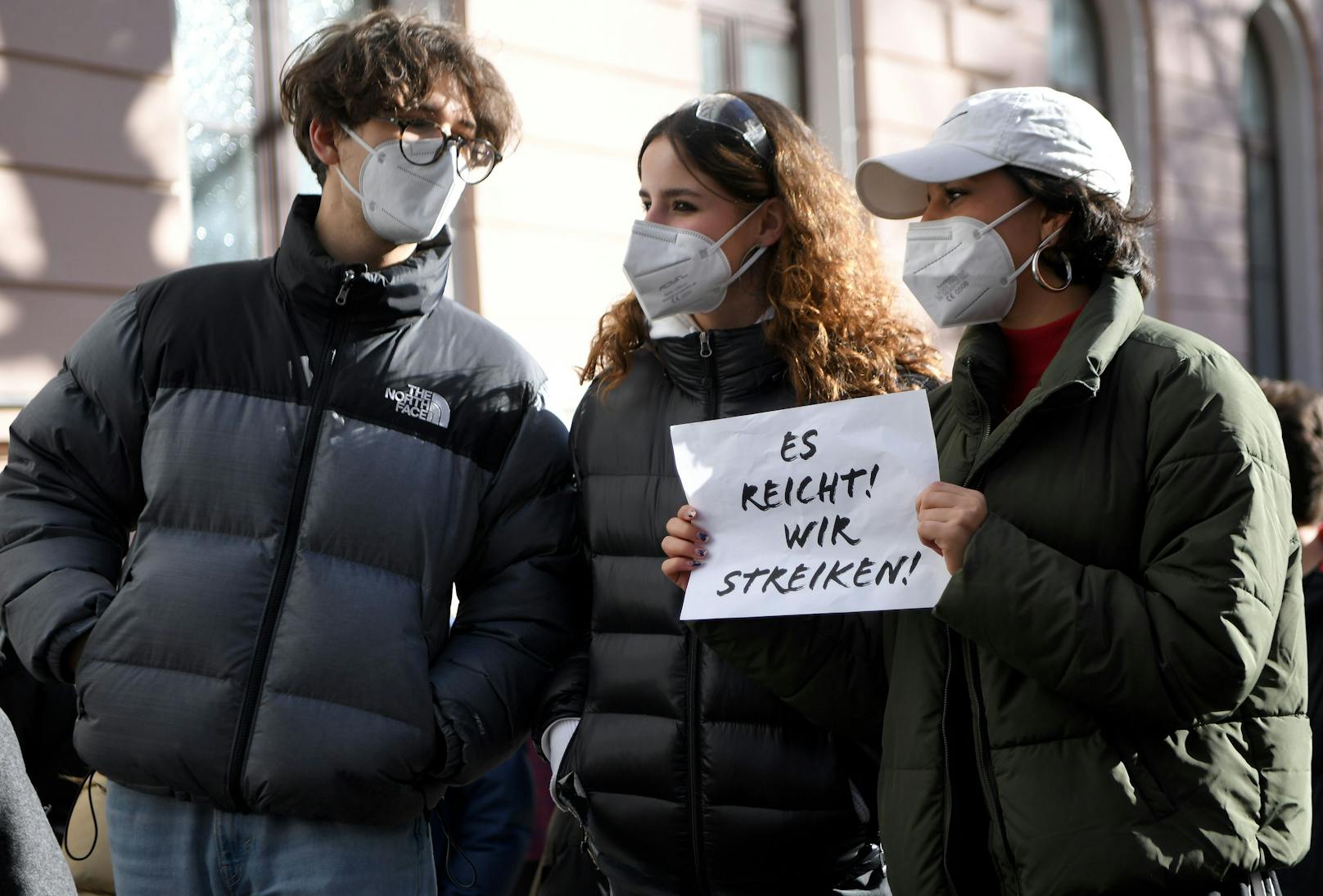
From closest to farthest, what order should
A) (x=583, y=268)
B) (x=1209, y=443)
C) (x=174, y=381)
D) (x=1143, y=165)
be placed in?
(x=1209, y=443), (x=174, y=381), (x=583, y=268), (x=1143, y=165)

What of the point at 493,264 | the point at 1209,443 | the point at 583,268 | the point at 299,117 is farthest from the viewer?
the point at 583,268

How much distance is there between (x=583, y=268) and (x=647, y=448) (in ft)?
13.7

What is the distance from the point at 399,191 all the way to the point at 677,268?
1.76 feet

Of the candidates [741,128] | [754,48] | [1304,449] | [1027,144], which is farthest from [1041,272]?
[754,48]

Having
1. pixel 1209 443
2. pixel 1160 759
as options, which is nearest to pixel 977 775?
pixel 1160 759

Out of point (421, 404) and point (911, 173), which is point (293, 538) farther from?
point (911, 173)

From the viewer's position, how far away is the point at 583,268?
21.5 feet

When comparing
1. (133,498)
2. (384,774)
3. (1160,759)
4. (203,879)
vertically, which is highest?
(133,498)

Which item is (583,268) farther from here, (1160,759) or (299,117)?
(1160,759)

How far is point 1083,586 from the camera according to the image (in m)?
1.83

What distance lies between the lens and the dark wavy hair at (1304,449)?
3.27m

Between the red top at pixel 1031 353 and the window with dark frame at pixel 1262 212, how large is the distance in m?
10.4

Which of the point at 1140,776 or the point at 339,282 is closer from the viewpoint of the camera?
the point at 1140,776

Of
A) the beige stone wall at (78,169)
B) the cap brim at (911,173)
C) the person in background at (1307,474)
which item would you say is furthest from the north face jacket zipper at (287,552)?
the beige stone wall at (78,169)
